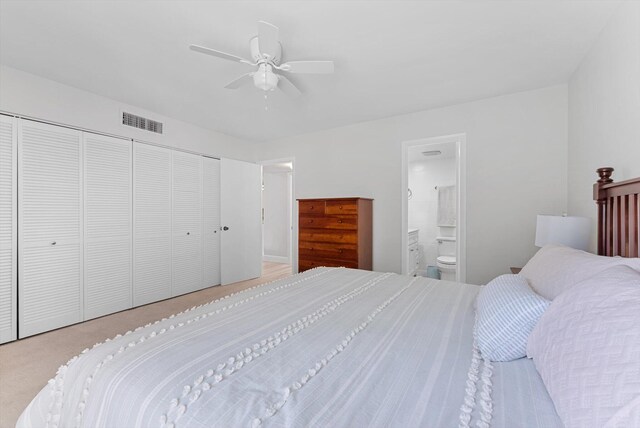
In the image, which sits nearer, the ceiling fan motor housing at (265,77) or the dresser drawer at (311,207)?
the ceiling fan motor housing at (265,77)

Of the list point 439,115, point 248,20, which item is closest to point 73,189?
point 248,20

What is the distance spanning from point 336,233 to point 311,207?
0.52 m

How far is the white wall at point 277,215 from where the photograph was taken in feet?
21.2

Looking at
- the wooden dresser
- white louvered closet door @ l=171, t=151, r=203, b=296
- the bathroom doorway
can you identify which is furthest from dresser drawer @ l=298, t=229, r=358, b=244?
white louvered closet door @ l=171, t=151, r=203, b=296

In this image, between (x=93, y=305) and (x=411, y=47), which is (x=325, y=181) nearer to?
(x=411, y=47)

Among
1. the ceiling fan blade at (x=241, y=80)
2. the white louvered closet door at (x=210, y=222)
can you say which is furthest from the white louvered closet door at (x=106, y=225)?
the ceiling fan blade at (x=241, y=80)

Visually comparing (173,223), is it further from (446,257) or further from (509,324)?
(446,257)

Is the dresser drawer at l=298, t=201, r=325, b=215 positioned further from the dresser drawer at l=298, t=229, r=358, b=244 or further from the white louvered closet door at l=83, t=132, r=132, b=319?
the white louvered closet door at l=83, t=132, r=132, b=319

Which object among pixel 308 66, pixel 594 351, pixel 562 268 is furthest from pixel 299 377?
pixel 308 66

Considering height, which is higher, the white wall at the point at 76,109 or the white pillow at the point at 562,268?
the white wall at the point at 76,109

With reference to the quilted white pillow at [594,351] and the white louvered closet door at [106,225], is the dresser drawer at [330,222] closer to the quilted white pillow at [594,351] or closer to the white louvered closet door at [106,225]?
the white louvered closet door at [106,225]

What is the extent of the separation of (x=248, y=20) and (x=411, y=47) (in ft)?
4.02

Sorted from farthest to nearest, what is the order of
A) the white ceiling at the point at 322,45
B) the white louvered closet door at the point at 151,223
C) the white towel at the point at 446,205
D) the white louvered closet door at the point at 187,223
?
the white towel at the point at 446,205, the white louvered closet door at the point at 187,223, the white louvered closet door at the point at 151,223, the white ceiling at the point at 322,45

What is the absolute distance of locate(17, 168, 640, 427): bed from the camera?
0.70 metres
